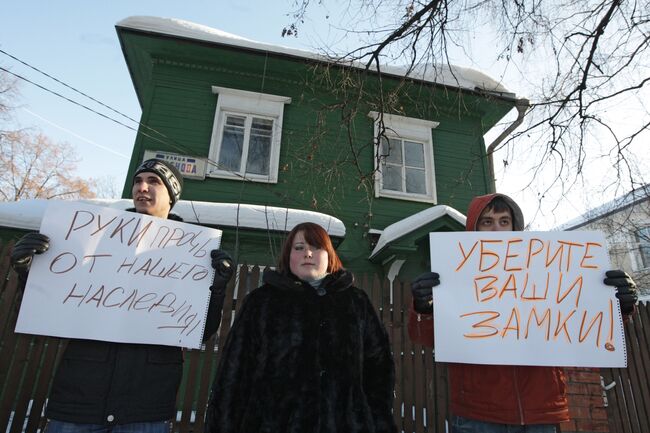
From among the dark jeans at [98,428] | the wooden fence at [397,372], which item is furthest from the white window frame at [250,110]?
the dark jeans at [98,428]

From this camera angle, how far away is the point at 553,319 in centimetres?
205

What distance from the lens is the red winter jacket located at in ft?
6.18

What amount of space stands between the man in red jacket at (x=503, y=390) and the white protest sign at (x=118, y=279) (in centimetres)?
130

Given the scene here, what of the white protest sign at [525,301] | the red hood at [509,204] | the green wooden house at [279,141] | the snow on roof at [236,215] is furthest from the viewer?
the green wooden house at [279,141]

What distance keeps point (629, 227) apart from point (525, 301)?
36.8 ft

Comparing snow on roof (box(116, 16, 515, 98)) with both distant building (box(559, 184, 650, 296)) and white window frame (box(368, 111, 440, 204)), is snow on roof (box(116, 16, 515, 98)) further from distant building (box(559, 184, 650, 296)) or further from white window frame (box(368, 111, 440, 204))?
distant building (box(559, 184, 650, 296))

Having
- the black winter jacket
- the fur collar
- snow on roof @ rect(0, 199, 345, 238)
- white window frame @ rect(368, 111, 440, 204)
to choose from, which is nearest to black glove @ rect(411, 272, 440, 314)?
the fur collar

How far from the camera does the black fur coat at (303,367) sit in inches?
66.8

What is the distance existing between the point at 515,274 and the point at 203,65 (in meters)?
7.99

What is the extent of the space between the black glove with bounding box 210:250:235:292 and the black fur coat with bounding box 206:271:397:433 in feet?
0.93

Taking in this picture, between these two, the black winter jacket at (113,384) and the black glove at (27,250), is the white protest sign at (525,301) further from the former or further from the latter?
the black glove at (27,250)

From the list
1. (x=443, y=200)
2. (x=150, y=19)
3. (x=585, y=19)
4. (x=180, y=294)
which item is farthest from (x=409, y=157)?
(x=180, y=294)

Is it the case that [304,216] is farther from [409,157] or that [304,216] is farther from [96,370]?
[96,370]

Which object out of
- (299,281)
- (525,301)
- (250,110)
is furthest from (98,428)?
(250,110)
